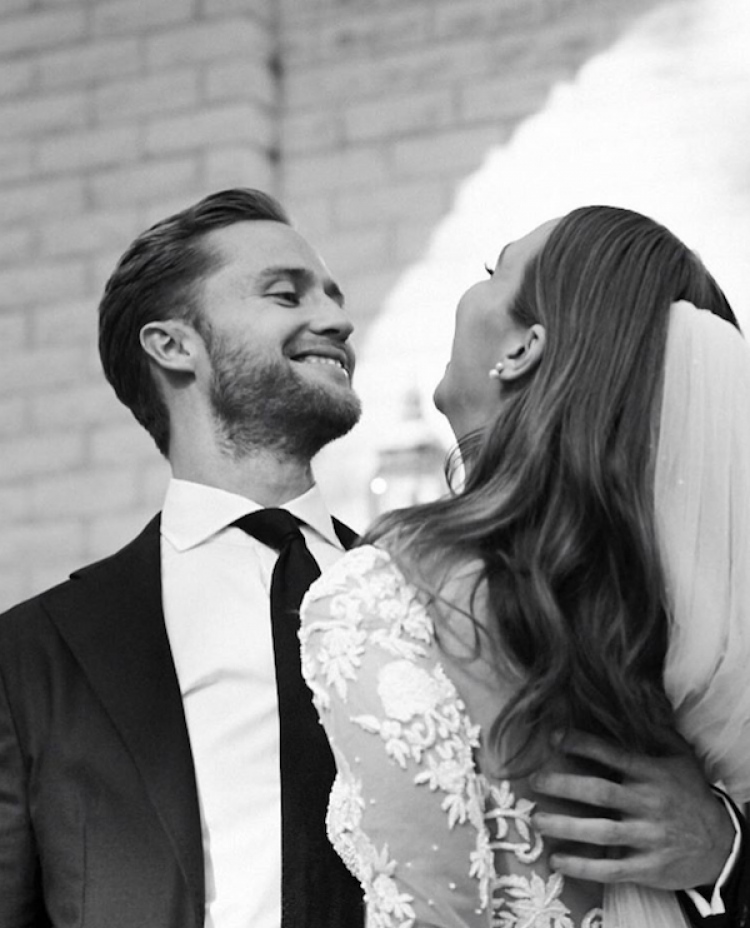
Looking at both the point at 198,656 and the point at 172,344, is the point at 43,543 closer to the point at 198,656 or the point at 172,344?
the point at 172,344

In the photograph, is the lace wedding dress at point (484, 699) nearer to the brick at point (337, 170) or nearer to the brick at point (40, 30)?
the brick at point (337, 170)

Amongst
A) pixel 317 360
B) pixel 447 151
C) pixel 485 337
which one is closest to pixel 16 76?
pixel 447 151

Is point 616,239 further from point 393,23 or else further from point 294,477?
point 393,23

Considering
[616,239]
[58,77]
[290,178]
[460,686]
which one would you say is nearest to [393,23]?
[290,178]

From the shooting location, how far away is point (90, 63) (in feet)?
12.7

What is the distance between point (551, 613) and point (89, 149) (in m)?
2.71

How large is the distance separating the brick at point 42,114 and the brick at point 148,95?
50mm

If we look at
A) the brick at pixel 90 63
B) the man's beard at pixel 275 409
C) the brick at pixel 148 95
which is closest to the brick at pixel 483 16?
the brick at pixel 148 95

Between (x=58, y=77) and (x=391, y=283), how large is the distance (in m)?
0.98

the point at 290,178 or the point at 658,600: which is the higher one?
the point at 290,178

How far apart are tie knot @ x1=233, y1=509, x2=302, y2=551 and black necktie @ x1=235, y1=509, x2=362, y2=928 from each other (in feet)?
0.25

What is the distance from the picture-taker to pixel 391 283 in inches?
142

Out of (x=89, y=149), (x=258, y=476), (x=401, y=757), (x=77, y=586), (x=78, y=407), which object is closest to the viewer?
(x=401, y=757)

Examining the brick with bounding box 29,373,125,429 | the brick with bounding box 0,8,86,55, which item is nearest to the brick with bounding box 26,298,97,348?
the brick with bounding box 29,373,125,429
